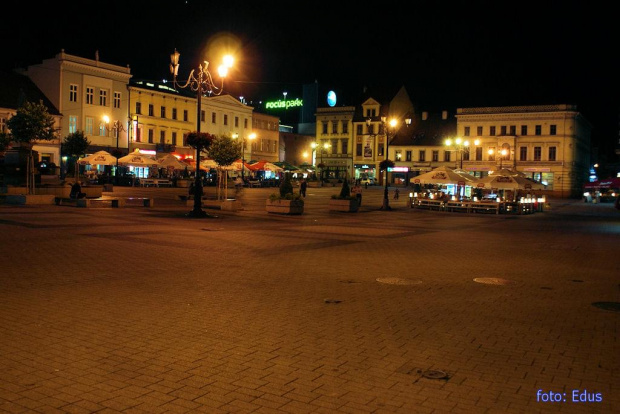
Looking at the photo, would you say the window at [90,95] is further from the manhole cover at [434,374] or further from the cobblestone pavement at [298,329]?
the manhole cover at [434,374]

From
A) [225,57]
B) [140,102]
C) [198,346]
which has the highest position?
[140,102]

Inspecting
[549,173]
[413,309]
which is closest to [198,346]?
[413,309]

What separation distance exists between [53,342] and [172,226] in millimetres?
12832

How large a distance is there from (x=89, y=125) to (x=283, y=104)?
48.3 meters

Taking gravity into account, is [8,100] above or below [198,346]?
above

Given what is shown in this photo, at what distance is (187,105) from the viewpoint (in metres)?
69.3

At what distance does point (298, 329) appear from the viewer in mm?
6832

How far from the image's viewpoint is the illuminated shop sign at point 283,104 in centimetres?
9806


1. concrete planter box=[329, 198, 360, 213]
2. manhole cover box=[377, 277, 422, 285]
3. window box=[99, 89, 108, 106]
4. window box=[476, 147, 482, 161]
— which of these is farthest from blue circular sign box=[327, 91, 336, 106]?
manhole cover box=[377, 277, 422, 285]

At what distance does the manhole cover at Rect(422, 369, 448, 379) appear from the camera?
17.3 ft

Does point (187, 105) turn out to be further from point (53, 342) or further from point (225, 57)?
point (53, 342)

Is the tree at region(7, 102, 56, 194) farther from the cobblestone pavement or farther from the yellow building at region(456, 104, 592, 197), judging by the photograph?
the yellow building at region(456, 104, 592, 197)

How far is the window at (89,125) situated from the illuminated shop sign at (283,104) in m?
46.4

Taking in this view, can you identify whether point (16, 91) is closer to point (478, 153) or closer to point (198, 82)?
point (198, 82)
